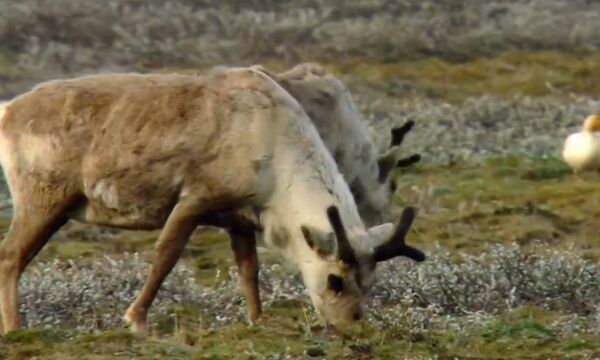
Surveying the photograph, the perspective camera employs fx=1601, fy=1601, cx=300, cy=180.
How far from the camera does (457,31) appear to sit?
41.4 m

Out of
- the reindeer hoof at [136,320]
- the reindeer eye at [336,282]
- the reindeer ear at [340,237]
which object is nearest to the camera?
the reindeer ear at [340,237]

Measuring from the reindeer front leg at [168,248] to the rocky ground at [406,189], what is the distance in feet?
0.77

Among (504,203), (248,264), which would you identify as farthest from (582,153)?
(248,264)

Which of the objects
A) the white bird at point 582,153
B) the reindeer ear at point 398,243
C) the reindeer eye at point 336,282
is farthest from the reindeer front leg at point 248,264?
the white bird at point 582,153

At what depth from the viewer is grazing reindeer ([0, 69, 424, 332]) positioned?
32.9 feet

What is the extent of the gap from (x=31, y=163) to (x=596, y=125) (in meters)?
12.6

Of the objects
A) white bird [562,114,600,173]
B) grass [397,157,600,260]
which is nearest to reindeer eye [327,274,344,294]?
grass [397,157,600,260]

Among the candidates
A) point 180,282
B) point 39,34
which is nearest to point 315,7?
point 39,34

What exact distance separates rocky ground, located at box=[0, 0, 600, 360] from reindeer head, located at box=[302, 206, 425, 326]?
0.66 feet

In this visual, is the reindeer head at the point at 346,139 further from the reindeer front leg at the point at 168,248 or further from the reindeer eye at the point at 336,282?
the reindeer eye at the point at 336,282

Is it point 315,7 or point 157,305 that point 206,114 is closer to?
point 157,305

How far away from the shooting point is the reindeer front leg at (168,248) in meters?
10.4

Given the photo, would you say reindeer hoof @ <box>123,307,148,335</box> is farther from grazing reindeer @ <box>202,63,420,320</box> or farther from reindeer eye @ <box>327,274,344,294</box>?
grazing reindeer @ <box>202,63,420,320</box>

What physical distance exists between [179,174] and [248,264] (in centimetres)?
113
